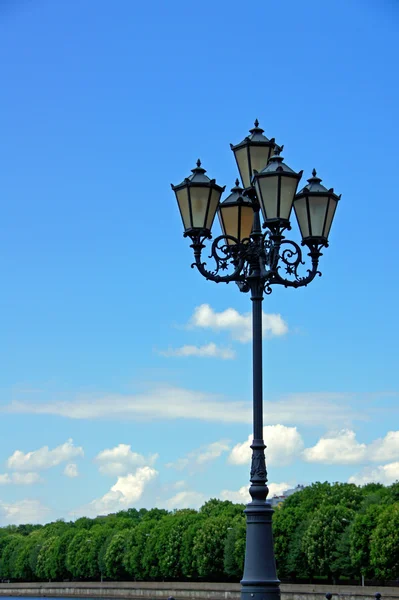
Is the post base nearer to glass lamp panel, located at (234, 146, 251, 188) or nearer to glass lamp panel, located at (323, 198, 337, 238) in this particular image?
glass lamp panel, located at (323, 198, 337, 238)

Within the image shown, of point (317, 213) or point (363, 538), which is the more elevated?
point (363, 538)

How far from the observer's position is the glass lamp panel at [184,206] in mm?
9188

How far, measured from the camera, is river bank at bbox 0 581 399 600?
189 ft

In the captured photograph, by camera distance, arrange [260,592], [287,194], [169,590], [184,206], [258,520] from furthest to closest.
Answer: [169,590] < [184,206] < [287,194] < [258,520] < [260,592]

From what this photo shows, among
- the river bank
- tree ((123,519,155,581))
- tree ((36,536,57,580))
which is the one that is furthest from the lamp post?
tree ((36,536,57,580))

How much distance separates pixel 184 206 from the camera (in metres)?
9.27

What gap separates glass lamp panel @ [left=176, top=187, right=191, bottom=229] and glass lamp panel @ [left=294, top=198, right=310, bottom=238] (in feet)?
3.67

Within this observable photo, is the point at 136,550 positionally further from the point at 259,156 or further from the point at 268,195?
the point at 268,195

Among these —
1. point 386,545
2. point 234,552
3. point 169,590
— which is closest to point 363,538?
point 386,545

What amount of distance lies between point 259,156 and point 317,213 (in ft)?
2.78

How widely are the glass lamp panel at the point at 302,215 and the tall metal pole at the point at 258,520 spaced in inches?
46.3

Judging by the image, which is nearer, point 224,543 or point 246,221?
point 246,221

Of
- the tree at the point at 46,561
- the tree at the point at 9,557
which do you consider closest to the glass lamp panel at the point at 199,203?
the tree at the point at 46,561

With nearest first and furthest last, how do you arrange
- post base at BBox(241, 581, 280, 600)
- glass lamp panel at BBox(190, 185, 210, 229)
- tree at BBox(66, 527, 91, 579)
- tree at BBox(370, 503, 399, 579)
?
1. post base at BBox(241, 581, 280, 600)
2. glass lamp panel at BBox(190, 185, 210, 229)
3. tree at BBox(370, 503, 399, 579)
4. tree at BBox(66, 527, 91, 579)
